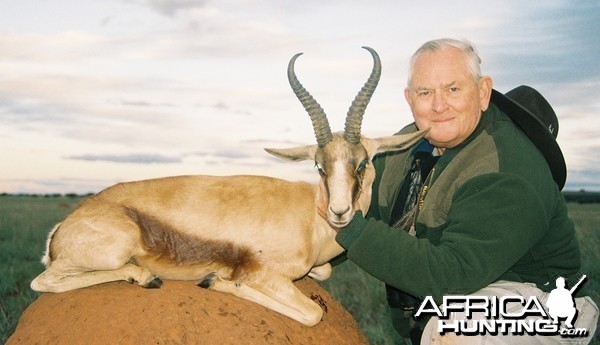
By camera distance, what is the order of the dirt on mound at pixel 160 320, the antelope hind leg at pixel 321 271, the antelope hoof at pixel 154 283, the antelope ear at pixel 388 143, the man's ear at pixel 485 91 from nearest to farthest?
the dirt on mound at pixel 160 320, the antelope hoof at pixel 154 283, the man's ear at pixel 485 91, the antelope ear at pixel 388 143, the antelope hind leg at pixel 321 271

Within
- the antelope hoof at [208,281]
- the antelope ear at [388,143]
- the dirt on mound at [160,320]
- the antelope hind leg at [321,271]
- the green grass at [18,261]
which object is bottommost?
the green grass at [18,261]

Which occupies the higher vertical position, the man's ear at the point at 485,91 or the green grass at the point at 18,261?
the man's ear at the point at 485,91

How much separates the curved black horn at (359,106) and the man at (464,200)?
377mm

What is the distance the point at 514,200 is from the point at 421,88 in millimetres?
1362

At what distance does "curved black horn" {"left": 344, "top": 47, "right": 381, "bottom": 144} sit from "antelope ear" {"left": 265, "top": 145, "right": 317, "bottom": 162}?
1.42 ft

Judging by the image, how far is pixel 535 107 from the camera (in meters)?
5.93

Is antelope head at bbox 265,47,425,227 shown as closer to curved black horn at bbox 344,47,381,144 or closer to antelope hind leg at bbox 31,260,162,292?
curved black horn at bbox 344,47,381,144

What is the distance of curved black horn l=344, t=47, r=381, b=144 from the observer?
5387 millimetres

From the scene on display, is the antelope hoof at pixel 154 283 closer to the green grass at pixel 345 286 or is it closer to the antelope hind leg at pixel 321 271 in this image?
the antelope hind leg at pixel 321 271

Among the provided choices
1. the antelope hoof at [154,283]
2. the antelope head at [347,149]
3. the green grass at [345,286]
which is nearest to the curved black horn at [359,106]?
the antelope head at [347,149]

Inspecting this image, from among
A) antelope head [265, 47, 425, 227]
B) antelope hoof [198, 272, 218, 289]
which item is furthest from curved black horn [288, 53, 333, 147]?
antelope hoof [198, 272, 218, 289]

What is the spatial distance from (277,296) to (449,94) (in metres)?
2.27

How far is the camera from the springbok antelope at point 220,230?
517 centimetres

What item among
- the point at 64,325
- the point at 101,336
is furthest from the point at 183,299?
the point at 64,325
